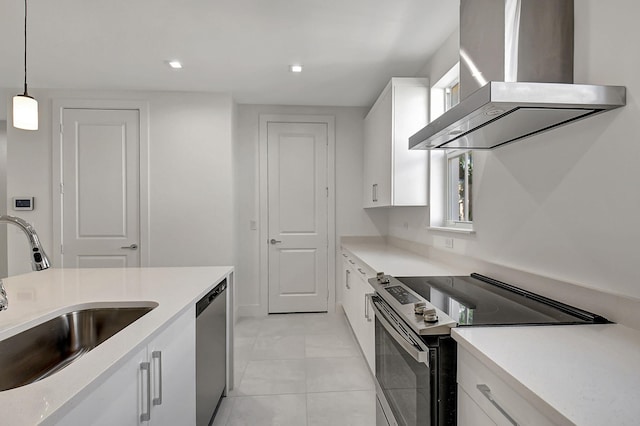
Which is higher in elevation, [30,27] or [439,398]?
[30,27]

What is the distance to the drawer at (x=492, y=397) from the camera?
0.71m

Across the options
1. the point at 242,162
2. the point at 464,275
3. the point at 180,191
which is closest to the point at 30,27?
the point at 180,191

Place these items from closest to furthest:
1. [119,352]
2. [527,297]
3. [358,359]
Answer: [119,352]
[527,297]
[358,359]

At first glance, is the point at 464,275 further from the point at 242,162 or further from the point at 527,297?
the point at 242,162

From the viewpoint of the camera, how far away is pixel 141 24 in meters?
2.20

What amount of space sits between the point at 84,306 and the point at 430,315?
1.38 metres

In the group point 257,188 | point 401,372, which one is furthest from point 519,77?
point 257,188

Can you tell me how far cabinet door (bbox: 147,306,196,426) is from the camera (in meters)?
1.10

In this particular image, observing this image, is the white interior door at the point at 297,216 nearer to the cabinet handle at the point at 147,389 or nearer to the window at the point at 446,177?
the window at the point at 446,177

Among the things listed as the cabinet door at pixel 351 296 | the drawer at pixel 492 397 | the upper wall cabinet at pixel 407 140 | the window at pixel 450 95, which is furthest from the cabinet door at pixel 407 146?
the drawer at pixel 492 397

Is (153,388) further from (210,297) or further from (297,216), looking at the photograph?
(297,216)

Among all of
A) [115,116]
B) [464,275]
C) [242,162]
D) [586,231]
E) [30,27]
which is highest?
[30,27]

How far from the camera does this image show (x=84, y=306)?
1360 millimetres

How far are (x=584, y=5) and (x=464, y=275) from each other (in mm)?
1382
